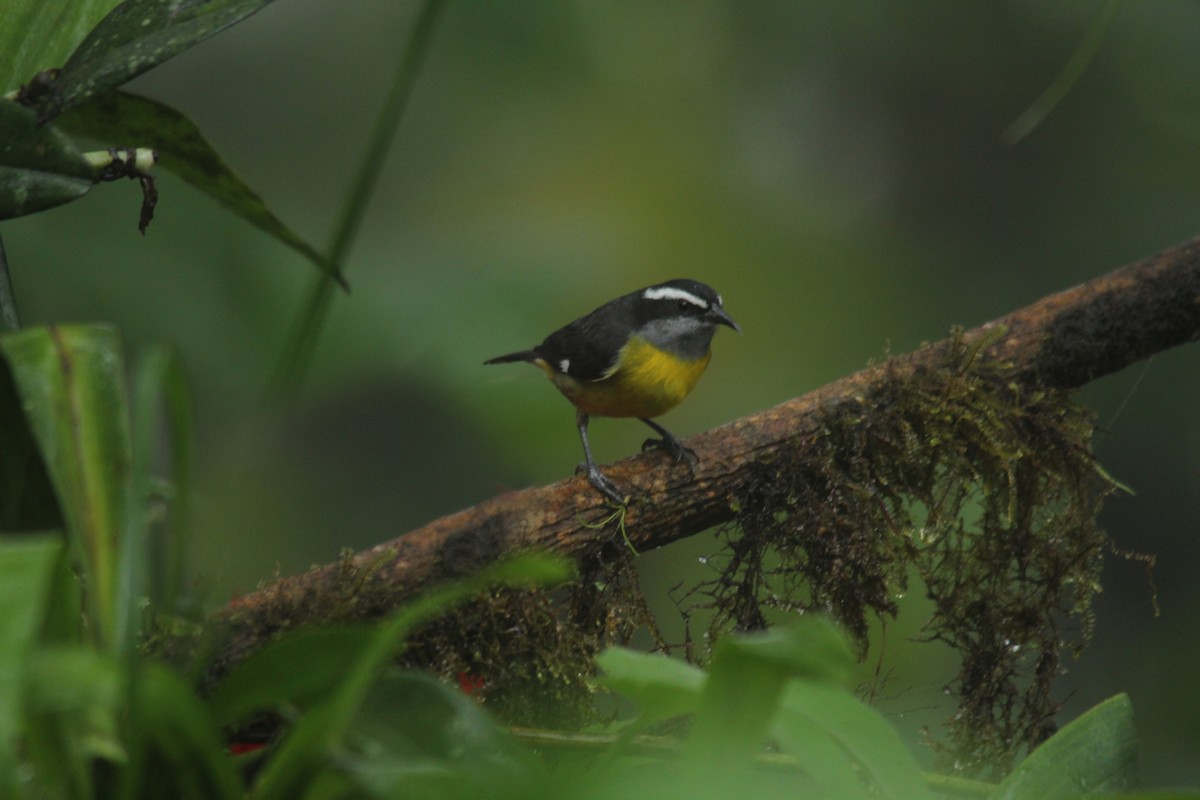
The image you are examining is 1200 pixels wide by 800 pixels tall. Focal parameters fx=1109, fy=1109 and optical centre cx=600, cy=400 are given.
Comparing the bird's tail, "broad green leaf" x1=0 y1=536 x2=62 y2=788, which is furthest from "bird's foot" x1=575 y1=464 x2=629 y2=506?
the bird's tail

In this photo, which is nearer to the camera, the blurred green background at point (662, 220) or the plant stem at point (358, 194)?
the plant stem at point (358, 194)

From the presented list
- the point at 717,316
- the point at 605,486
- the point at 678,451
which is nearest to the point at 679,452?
the point at 678,451

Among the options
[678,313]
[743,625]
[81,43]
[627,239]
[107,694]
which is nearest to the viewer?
[107,694]

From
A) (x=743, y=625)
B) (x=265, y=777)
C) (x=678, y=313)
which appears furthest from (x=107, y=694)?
(x=678, y=313)

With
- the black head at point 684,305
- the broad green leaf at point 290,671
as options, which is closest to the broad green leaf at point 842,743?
the broad green leaf at point 290,671

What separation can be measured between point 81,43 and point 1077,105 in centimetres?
489

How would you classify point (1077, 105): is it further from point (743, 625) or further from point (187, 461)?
point (187, 461)

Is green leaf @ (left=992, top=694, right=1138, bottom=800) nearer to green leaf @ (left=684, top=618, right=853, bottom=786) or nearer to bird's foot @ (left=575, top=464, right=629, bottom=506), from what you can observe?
green leaf @ (left=684, top=618, right=853, bottom=786)

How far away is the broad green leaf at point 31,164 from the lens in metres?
1.15

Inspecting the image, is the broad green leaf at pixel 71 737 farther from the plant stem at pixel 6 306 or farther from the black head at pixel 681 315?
the black head at pixel 681 315

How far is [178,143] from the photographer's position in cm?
141

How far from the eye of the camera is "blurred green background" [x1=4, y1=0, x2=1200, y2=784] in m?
3.90

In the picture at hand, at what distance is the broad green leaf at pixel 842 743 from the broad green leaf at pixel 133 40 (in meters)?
0.94

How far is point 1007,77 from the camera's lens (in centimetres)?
516
